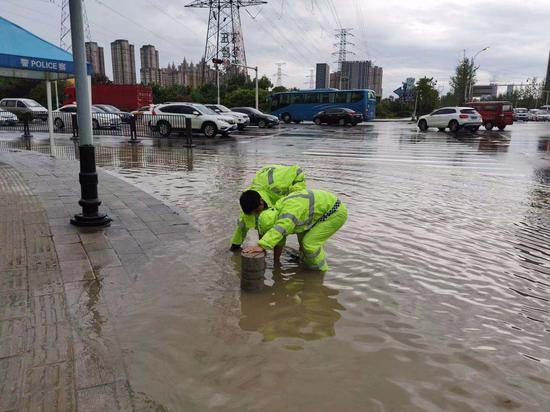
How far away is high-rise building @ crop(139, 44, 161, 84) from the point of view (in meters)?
86.3

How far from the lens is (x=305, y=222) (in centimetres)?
454

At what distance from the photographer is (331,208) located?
475 cm

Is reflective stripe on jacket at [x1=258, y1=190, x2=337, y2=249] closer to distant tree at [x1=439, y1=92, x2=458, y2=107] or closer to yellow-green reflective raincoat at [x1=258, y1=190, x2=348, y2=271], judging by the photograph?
yellow-green reflective raincoat at [x1=258, y1=190, x2=348, y2=271]

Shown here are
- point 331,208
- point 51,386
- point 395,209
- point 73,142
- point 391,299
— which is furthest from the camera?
point 73,142

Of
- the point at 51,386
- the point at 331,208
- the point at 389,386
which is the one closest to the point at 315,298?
the point at 331,208

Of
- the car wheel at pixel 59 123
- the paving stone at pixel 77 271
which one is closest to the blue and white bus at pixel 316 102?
the car wheel at pixel 59 123

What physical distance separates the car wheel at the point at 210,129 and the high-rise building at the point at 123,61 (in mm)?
61391

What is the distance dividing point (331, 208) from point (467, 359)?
1990mm

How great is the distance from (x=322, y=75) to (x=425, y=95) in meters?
40.9

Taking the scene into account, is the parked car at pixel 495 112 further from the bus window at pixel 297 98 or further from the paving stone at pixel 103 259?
the paving stone at pixel 103 259

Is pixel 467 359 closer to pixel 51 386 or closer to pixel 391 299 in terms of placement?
pixel 391 299

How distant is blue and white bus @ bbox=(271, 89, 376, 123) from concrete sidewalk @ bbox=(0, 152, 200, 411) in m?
32.8

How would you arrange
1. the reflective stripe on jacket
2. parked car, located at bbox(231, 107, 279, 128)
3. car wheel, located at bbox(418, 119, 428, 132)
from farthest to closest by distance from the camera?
parked car, located at bbox(231, 107, 279, 128), car wheel, located at bbox(418, 119, 428, 132), the reflective stripe on jacket

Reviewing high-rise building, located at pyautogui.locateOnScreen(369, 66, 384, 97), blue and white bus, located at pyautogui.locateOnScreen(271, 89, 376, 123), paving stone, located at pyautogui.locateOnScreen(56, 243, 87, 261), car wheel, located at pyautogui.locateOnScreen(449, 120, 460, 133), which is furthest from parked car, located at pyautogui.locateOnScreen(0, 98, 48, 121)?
high-rise building, located at pyautogui.locateOnScreen(369, 66, 384, 97)
